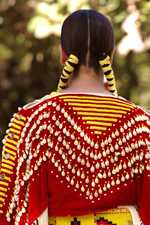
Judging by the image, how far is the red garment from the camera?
11.8 feet

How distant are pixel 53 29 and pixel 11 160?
157 inches

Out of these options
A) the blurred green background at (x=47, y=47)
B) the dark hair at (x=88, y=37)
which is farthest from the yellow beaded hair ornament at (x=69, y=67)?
the blurred green background at (x=47, y=47)

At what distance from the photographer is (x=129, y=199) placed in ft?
12.0

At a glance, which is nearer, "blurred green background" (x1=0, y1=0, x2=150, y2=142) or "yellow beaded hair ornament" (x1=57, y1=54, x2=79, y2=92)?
"yellow beaded hair ornament" (x1=57, y1=54, x2=79, y2=92)

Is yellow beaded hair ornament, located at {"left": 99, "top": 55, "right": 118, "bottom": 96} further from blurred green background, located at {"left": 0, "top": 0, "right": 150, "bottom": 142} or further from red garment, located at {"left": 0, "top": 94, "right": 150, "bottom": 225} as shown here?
blurred green background, located at {"left": 0, "top": 0, "right": 150, "bottom": 142}

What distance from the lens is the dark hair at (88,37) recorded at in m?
3.65

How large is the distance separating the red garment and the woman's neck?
0.14 ft

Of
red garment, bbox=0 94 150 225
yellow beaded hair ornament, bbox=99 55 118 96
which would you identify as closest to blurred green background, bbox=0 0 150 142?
yellow beaded hair ornament, bbox=99 55 118 96

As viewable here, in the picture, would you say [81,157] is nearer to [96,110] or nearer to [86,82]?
[96,110]

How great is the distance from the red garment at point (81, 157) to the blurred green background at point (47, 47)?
3.67 m

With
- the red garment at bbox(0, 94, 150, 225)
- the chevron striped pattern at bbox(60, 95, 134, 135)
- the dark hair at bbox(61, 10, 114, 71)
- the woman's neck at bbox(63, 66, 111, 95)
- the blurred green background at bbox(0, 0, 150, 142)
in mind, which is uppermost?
the blurred green background at bbox(0, 0, 150, 142)

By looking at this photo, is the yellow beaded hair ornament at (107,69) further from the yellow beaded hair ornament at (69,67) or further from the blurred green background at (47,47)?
the blurred green background at (47,47)

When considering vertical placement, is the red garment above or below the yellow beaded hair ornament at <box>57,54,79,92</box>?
below

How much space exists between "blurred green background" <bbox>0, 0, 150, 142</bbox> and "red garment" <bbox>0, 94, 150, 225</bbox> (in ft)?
12.1
